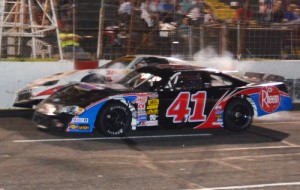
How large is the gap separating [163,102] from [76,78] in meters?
2.93

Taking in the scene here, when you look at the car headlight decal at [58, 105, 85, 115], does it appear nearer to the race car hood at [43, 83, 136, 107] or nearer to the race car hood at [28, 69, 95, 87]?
the race car hood at [43, 83, 136, 107]

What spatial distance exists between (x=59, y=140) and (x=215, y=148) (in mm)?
2542

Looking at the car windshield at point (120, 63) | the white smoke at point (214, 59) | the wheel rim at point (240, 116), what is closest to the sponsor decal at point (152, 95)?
the wheel rim at point (240, 116)

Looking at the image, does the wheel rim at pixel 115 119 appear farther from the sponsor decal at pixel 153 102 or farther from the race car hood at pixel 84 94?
the sponsor decal at pixel 153 102

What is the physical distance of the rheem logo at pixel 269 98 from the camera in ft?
37.7

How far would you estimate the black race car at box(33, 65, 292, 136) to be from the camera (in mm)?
10008

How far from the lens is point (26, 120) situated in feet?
40.8

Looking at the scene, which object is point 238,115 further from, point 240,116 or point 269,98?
point 269,98

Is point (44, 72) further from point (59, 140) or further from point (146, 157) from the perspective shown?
point (146, 157)

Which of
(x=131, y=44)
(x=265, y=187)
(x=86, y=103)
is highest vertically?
(x=131, y=44)

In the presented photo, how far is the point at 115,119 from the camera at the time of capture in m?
10.2

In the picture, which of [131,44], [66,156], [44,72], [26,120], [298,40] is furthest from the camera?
[298,40]

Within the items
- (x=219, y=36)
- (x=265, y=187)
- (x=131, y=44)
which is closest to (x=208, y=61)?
(x=219, y=36)

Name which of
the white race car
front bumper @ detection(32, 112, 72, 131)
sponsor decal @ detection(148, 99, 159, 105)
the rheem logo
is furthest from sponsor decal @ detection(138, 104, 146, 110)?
the rheem logo
